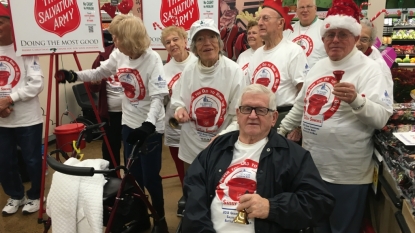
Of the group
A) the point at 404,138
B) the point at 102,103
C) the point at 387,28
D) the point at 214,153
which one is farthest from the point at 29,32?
the point at 387,28

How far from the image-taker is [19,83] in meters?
2.80

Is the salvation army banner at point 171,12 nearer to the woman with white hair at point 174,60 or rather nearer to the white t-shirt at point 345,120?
the woman with white hair at point 174,60

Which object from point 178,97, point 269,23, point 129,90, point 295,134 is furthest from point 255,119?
point 129,90

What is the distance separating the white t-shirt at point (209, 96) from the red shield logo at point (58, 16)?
113 centimetres

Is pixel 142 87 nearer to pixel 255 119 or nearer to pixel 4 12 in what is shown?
pixel 255 119

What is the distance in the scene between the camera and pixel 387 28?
597cm

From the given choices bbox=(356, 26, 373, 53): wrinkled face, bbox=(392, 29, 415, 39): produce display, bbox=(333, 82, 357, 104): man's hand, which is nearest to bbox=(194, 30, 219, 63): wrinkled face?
bbox=(333, 82, 357, 104): man's hand

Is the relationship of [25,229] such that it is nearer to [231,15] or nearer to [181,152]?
[181,152]

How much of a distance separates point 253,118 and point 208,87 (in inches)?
22.1

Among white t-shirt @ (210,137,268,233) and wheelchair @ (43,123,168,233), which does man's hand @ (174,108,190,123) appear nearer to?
wheelchair @ (43,123,168,233)

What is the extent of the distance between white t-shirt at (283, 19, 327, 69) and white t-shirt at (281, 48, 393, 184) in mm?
1113

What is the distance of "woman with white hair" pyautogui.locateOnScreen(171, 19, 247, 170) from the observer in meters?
2.15

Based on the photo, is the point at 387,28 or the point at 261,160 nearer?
the point at 261,160

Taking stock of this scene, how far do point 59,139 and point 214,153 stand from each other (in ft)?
7.10
